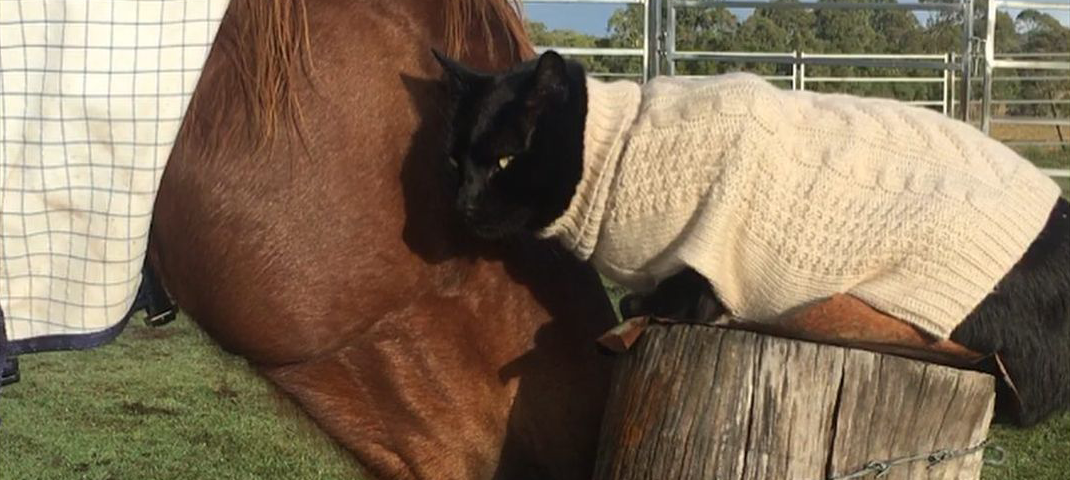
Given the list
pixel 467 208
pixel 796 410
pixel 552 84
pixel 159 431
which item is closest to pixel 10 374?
pixel 467 208

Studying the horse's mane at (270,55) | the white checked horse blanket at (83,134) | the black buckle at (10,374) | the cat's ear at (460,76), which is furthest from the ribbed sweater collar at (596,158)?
the black buckle at (10,374)

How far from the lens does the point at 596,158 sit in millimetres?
1315

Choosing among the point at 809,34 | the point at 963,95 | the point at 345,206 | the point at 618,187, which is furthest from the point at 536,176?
the point at 809,34

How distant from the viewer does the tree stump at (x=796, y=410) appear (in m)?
1.26

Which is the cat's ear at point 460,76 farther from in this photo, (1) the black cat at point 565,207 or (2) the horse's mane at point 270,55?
(2) the horse's mane at point 270,55

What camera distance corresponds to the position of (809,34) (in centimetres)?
1182

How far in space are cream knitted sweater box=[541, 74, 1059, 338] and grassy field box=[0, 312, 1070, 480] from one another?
8.64 feet

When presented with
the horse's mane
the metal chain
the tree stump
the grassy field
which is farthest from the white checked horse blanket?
the grassy field

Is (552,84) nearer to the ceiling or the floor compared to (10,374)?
nearer to the ceiling

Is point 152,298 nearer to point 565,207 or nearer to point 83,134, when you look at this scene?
point 83,134

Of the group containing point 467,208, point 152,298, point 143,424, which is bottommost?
point 143,424

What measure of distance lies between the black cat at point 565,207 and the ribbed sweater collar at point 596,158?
0.04 feet

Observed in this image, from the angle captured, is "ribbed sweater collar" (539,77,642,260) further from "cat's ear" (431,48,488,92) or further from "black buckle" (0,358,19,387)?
"black buckle" (0,358,19,387)

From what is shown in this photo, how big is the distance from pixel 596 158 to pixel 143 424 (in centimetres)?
375
